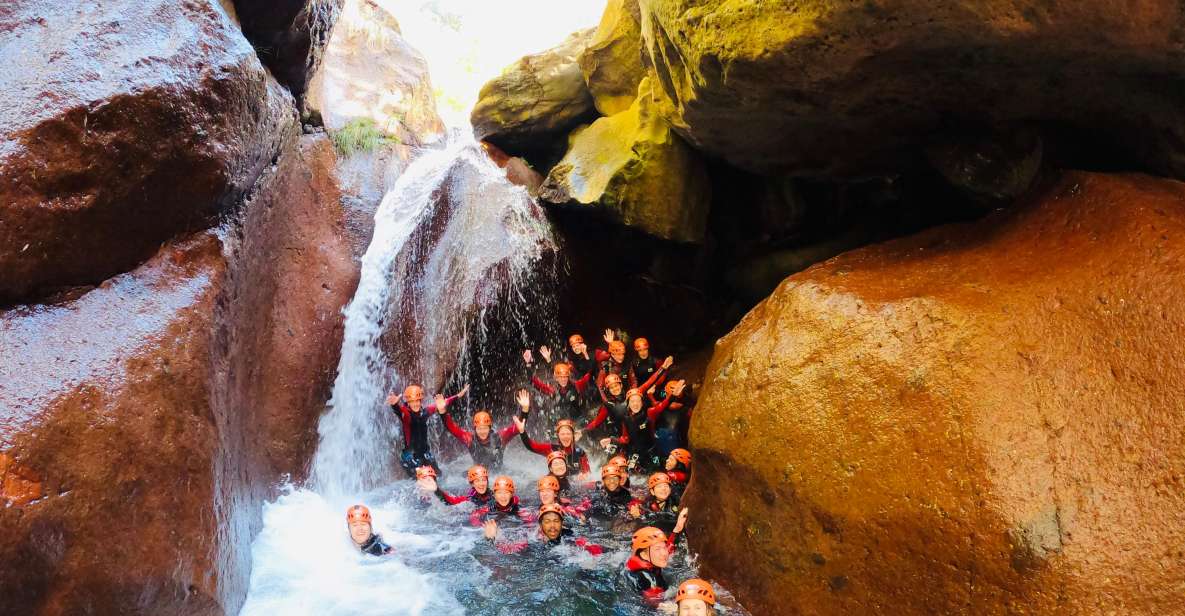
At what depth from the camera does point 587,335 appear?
10.0m

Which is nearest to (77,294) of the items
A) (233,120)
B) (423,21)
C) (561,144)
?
(233,120)

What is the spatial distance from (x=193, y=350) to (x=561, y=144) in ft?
25.6

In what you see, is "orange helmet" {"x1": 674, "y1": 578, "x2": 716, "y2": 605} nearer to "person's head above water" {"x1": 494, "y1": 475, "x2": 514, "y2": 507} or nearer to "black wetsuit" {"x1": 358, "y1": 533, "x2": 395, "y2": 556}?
"person's head above water" {"x1": 494, "y1": 475, "x2": 514, "y2": 507}

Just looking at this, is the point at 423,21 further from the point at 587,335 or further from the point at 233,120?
the point at 233,120

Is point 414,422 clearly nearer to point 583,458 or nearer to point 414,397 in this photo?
point 414,397

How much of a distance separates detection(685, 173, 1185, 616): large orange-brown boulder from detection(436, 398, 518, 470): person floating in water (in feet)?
10.2

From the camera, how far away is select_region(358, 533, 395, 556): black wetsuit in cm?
595

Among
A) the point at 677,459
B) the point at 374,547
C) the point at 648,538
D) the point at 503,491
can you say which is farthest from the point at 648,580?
the point at 374,547

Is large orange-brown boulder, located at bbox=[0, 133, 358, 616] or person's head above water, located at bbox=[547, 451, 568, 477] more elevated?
large orange-brown boulder, located at bbox=[0, 133, 358, 616]

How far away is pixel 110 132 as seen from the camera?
180 inches

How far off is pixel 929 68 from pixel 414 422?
6176 millimetres

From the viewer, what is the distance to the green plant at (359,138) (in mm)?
10030

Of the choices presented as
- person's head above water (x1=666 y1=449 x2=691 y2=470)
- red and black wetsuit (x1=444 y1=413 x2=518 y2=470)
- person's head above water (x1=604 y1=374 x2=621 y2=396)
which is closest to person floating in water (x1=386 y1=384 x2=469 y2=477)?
red and black wetsuit (x1=444 y1=413 x2=518 y2=470)

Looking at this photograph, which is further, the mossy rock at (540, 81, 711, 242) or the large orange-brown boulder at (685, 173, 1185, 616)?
the mossy rock at (540, 81, 711, 242)
